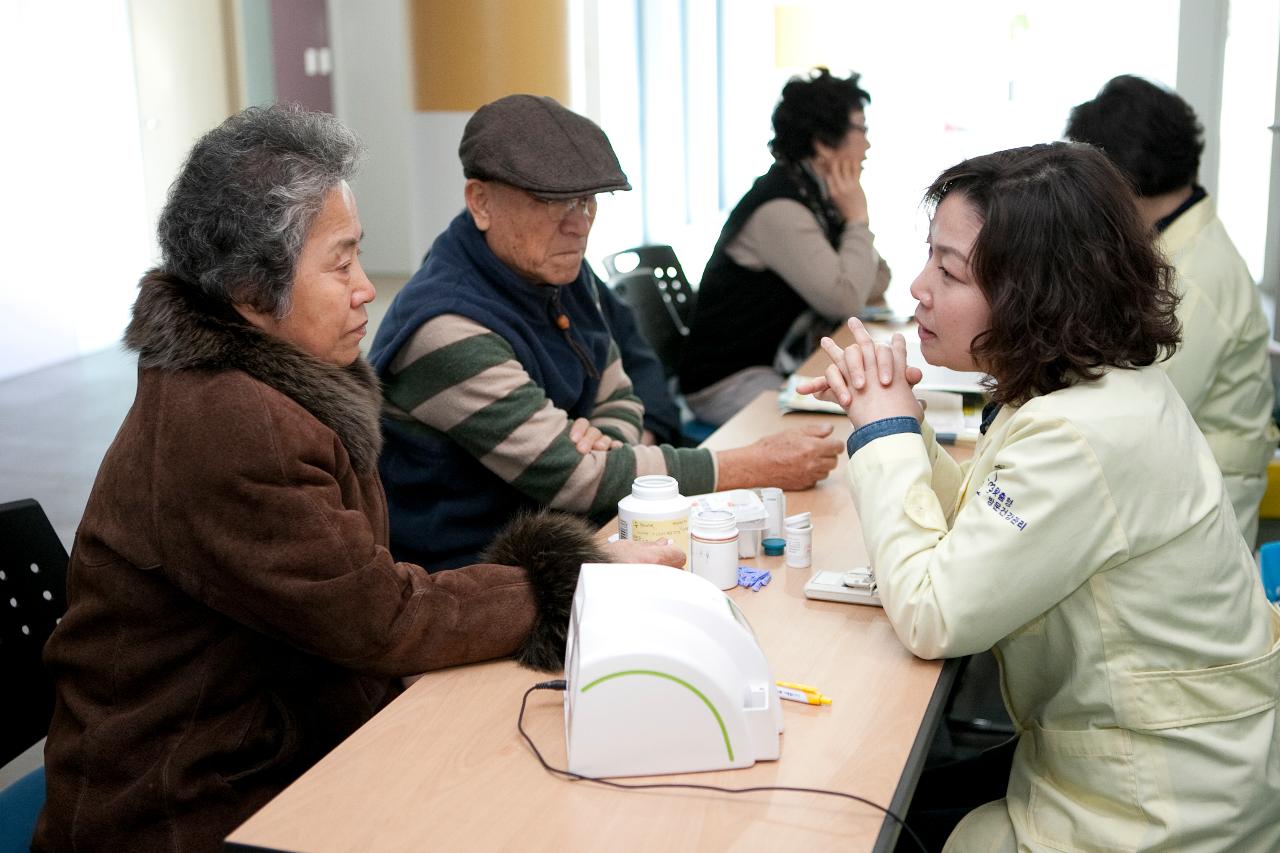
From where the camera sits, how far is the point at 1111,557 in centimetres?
141

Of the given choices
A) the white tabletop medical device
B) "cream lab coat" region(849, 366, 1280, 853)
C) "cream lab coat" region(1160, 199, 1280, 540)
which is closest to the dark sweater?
"cream lab coat" region(1160, 199, 1280, 540)

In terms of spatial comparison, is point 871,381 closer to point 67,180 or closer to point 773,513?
point 773,513

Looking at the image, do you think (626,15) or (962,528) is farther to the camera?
(626,15)

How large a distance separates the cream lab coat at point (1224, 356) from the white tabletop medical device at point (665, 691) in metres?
1.59

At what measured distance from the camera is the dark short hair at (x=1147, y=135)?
8.82 ft

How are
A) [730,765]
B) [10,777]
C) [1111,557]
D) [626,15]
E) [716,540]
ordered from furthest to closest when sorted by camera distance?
[626,15] < [10,777] < [716,540] < [1111,557] < [730,765]

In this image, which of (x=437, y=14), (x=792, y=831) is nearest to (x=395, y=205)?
(x=437, y=14)

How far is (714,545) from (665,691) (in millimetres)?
493

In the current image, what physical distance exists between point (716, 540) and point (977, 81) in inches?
310

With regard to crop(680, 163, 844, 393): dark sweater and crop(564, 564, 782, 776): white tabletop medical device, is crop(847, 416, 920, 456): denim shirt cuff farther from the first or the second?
crop(680, 163, 844, 393): dark sweater

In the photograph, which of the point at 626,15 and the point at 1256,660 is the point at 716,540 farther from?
the point at 626,15

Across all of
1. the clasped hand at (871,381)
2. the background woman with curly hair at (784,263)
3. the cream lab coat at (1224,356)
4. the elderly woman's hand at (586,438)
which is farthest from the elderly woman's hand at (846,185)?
the clasped hand at (871,381)

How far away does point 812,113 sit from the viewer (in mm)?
3666

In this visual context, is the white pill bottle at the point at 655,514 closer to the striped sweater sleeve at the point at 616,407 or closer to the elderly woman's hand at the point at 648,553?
the elderly woman's hand at the point at 648,553
